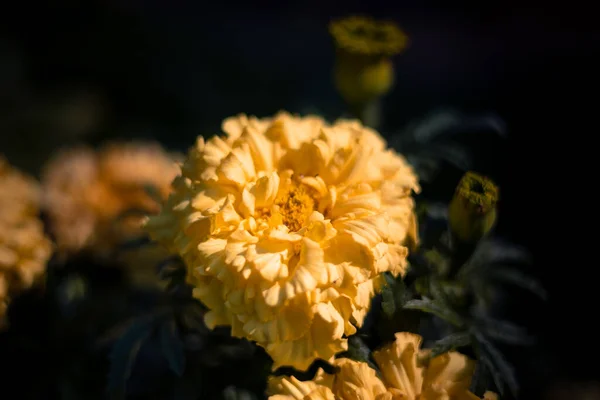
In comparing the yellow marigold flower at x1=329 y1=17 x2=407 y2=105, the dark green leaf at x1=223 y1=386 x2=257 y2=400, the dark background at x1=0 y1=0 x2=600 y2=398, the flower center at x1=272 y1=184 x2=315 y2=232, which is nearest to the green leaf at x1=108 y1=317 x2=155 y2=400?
the dark green leaf at x1=223 y1=386 x2=257 y2=400

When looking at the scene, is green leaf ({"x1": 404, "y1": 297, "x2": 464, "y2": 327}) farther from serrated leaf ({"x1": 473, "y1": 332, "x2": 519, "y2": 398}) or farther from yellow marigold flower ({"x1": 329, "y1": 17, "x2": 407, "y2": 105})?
yellow marigold flower ({"x1": 329, "y1": 17, "x2": 407, "y2": 105})

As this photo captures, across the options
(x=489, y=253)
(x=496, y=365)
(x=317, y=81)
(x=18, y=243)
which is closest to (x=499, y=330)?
(x=496, y=365)

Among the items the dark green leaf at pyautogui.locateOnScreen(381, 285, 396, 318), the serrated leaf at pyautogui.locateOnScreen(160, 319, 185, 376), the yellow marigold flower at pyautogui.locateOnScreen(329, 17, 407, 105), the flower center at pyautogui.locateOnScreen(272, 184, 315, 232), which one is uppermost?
the yellow marigold flower at pyautogui.locateOnScreen(329, 17, 407, 105)

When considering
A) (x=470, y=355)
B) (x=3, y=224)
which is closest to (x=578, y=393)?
(x=470, y=355)

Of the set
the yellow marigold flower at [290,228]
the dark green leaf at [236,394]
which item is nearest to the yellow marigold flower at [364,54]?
the yellow marigold flower at [290,228]

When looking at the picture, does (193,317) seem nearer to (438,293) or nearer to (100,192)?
(438,293)

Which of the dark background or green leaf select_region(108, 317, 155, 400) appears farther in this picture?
the dark background
